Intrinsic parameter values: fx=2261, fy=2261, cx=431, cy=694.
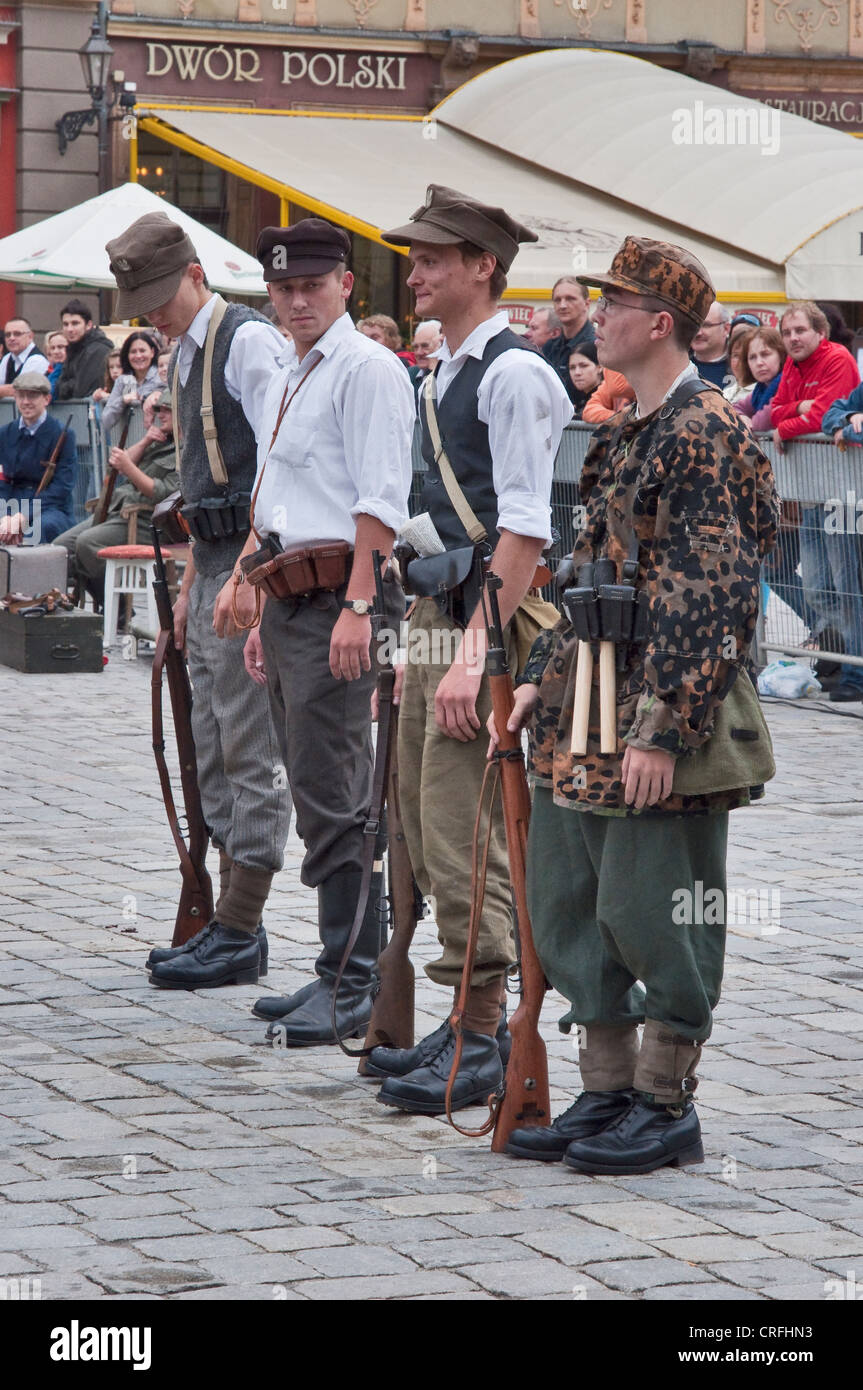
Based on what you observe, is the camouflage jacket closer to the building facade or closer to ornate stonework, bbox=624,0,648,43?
the building facade

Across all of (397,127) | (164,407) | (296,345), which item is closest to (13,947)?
(296,345)

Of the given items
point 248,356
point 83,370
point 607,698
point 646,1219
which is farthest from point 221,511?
point 83,370

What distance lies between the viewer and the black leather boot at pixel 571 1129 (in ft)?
15.3

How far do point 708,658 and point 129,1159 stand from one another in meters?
1.57

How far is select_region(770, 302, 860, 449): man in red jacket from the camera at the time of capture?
36.1ft

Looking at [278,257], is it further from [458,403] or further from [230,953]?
[230,953]

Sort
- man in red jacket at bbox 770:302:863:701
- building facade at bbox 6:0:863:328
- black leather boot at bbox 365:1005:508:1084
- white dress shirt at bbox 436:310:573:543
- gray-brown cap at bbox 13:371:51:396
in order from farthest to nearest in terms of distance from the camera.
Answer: building facade at bbox 6:0:863:328, gray-brown cap at bbox 13:371:51:396, man in red jacket at bbox 770:302:863:701, black leather boot at bbox 365:1005:508:1084, white dress shirt at bbox 436:310:573:543

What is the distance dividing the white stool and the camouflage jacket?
8.82 metres

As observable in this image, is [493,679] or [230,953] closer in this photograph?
[493,679]

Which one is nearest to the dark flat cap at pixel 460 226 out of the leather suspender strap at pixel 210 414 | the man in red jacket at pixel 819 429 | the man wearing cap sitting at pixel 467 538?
the man wearing cap sitting at pixel 467 538

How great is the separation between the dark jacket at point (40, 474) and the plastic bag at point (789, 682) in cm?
502

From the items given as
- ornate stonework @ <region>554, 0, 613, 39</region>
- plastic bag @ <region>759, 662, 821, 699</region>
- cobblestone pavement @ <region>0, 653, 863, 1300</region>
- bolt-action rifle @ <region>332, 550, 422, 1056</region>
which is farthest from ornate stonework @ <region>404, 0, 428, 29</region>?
bolt-action rifle @ <region>332, 550, 422, 1056</region>

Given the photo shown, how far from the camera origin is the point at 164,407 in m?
13.2

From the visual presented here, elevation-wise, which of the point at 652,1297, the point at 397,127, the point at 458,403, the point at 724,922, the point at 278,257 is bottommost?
the point at 652,1297
